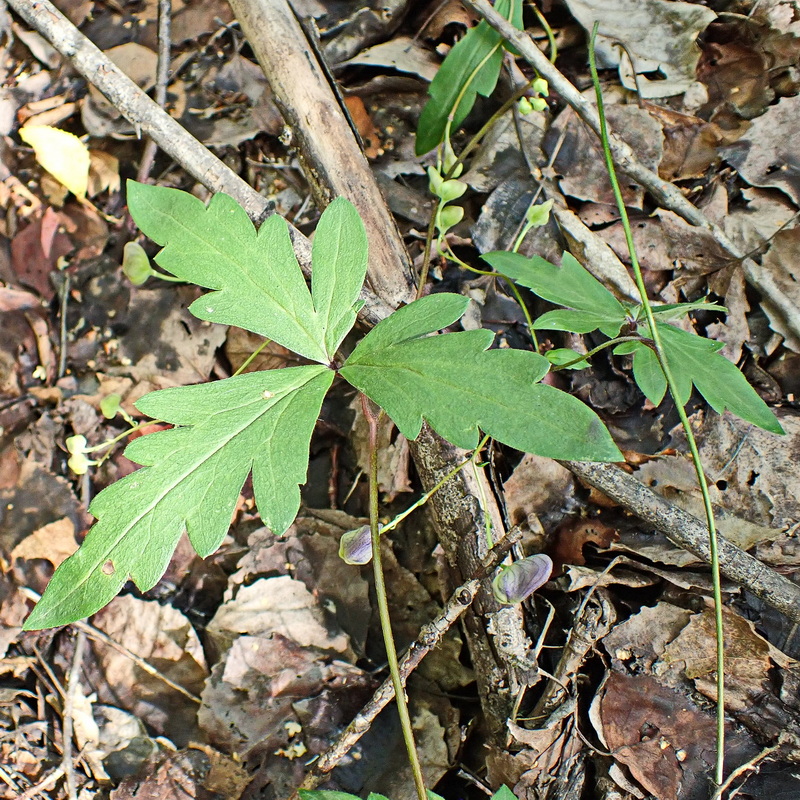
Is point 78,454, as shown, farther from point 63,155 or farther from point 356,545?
point 63,155

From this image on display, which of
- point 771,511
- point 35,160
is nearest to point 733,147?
point 771,511

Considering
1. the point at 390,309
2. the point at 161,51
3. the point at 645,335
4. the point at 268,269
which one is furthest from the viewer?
the point at 161,51

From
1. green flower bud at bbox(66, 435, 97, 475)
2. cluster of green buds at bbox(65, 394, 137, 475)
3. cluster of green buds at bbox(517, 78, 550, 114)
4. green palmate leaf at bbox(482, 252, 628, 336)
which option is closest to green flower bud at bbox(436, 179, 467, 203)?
green palmate leaf at bbox(482, 252, 628, 336)

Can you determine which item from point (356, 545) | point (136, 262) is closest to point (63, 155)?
point (136, 262)

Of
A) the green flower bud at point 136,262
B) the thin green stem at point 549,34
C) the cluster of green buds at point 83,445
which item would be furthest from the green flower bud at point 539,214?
the cluster of green buds at point 83,445

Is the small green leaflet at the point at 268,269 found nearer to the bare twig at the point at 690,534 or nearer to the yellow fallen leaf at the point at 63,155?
the bare twig at the point at 690,534

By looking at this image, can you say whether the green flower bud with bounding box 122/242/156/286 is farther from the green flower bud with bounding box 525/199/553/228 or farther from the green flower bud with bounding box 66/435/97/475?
the green flower bud with bounding box 525/199/553/228
